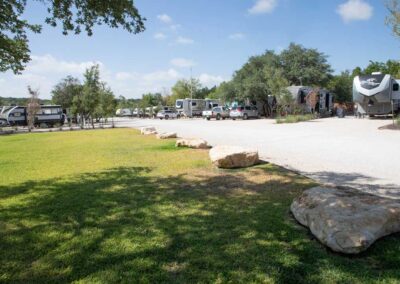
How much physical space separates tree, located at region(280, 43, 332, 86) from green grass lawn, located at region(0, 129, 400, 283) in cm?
4295

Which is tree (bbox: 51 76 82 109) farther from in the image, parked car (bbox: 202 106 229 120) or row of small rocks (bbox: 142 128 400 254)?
row of small rocks (bbox: 142 128 400 254)

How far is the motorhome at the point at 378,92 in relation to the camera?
92.9 feet

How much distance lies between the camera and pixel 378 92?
92.7 ft

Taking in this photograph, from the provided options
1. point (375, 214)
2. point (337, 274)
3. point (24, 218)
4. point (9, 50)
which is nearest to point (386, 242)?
point (375, 214)

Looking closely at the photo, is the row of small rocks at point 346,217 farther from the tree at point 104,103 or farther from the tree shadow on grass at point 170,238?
the tree at point 104,103

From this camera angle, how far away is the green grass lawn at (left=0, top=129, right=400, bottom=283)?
3426 mm

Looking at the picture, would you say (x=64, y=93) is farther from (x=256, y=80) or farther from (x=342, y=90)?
(x=342, y=90)

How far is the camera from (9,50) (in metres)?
8.74

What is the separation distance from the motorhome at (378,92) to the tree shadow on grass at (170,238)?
2522 centimetres

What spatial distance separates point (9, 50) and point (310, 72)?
43.9m

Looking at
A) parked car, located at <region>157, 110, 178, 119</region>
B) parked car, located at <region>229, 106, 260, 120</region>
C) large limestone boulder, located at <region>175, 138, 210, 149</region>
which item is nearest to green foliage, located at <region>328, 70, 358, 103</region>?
parked car, located at <region>229, 106, 260, 120</region>

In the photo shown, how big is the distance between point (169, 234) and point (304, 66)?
1907 inches

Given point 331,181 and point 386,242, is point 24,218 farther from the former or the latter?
point 331,181

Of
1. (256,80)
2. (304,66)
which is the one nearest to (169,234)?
(256,80)
